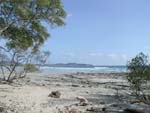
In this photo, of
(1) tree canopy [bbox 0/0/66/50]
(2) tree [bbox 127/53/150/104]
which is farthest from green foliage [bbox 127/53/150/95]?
(1) tree canopy [bbox 0/0/66/50]

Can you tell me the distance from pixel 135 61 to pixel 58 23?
214 inches

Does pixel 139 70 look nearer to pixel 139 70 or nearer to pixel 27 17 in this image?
pixel 139 70

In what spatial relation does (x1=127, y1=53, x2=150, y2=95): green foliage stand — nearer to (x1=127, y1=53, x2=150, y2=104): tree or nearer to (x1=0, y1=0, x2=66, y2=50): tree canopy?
(x1=127, y1=53, x2=150, y2=104): tree

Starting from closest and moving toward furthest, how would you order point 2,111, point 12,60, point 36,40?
1. point 2,111
2. point 36,40
3. point 12,60

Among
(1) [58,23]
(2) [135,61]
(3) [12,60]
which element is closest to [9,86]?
(3) [12,60]

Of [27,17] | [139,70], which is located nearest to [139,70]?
[139,70]

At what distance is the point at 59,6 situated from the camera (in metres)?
23.0

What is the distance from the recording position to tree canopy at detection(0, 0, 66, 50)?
22500mm

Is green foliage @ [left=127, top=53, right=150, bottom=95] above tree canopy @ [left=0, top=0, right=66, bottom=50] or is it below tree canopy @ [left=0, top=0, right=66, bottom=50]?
below

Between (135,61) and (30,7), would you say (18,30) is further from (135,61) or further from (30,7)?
(135,61)

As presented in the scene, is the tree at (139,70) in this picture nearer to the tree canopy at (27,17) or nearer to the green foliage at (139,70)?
the green foliage at (139,70)

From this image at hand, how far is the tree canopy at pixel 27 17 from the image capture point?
886 inches

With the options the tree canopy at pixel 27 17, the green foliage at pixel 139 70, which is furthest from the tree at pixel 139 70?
the tree canopy at pixel 27 17

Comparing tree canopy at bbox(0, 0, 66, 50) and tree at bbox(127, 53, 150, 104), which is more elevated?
tree canopy at bbox(0, 0, 66, 50)
